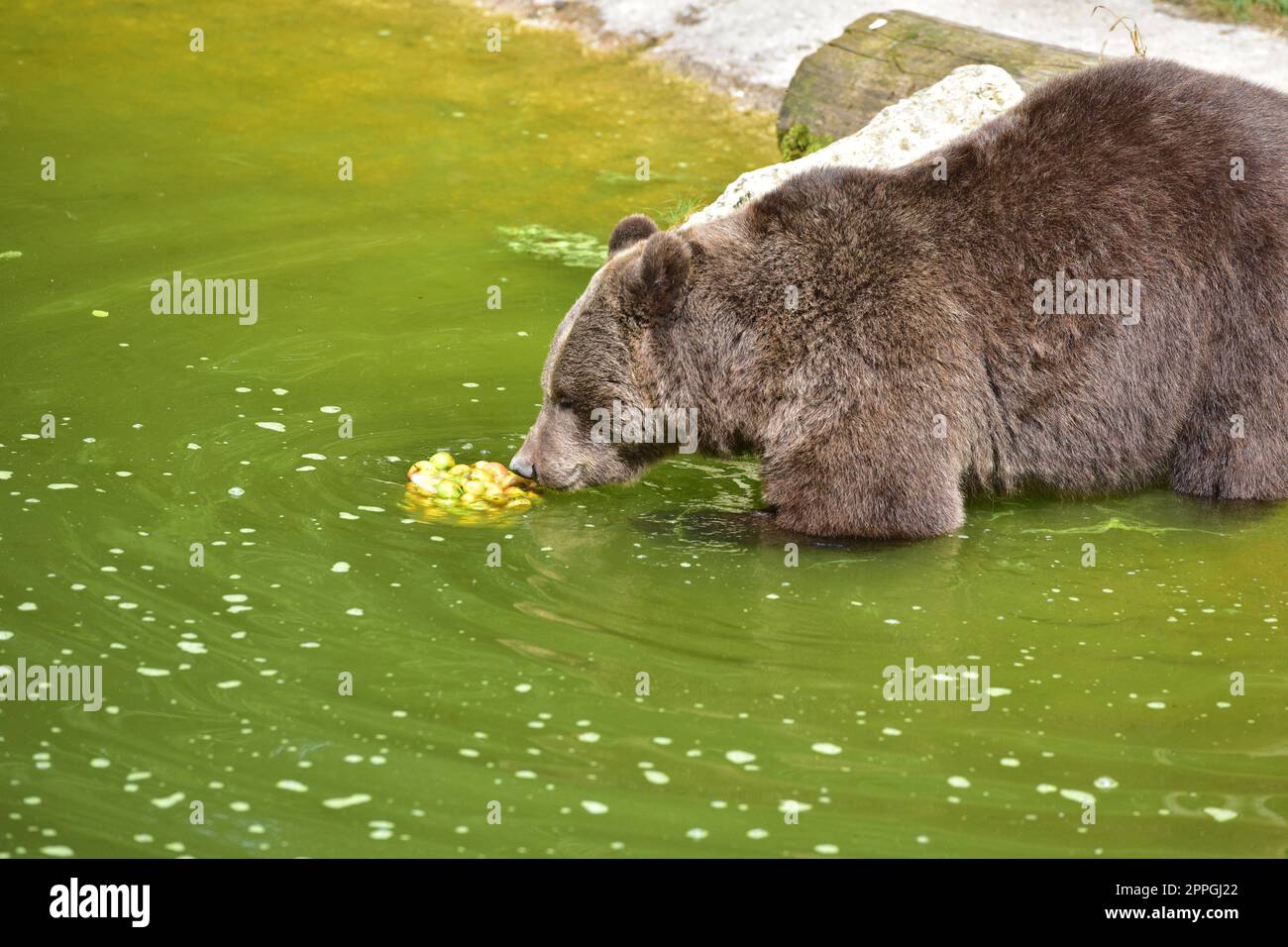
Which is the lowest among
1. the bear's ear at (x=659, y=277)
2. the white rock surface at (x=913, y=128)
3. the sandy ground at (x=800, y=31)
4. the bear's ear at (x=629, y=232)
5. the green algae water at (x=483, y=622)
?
the green algae water at (x=483, y=622)

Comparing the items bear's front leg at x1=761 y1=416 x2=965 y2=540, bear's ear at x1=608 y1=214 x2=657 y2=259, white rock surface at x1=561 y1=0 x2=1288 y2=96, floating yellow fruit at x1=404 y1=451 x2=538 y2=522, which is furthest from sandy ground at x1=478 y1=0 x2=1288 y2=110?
bear's front leg at x1=761 y1=416 x2=965 y2=540

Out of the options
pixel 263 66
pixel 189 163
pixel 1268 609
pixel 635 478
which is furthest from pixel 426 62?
pixel 1268 609

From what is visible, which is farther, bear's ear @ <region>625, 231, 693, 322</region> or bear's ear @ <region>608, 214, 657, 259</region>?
bear's ear @ <region>608, 214, 657, 259</region>

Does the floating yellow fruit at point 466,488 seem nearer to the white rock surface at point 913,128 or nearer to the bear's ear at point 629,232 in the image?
the bear's ear at point 629,232

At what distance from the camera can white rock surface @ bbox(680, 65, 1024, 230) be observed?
1011 centimetres

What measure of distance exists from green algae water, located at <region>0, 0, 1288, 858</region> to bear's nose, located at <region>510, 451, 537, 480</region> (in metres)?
0.20

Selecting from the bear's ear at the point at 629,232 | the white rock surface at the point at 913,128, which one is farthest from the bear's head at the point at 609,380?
the white rock surface at the point at 913,128

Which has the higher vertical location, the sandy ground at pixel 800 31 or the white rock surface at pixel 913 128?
the sandy ground at pixel 800 31

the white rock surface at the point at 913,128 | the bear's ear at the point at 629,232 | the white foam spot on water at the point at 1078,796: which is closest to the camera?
the white foam spot on water at the point at 1078,796

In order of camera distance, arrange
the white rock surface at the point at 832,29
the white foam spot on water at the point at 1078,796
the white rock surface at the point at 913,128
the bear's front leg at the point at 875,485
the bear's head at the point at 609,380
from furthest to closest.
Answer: the white rock surface at the point at 832,29, the white rock surface at the point at 913,128, the bear's head at the point at 609,380, the bear's front leg at the point at 875,485, the white foam spot on water at the point at 1078,796

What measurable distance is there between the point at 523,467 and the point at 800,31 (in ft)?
29.8

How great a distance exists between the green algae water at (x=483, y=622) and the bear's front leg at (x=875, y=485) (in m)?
0.14

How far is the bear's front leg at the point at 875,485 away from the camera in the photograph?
281 inches

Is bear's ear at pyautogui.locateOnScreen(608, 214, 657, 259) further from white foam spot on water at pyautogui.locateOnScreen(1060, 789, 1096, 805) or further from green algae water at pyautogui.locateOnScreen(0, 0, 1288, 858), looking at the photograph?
white foam spot on water at pyautogui.locateOnScreen(1060, 789, 1096, 805)
